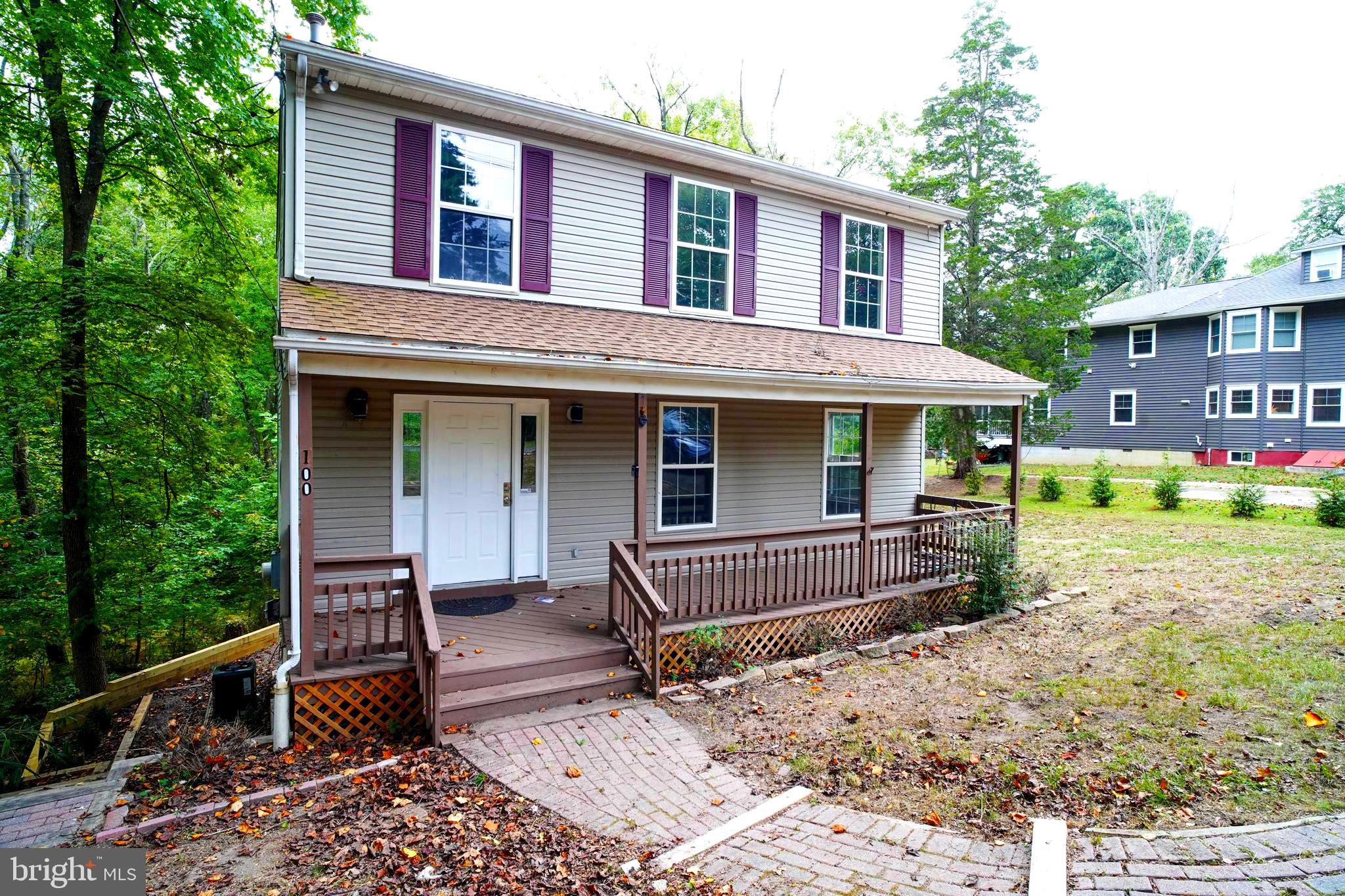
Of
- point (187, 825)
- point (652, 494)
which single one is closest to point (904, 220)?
point (652, 494)

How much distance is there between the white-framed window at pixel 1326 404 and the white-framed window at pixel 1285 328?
5.08 feet

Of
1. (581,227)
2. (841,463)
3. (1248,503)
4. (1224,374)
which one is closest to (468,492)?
(581,227)

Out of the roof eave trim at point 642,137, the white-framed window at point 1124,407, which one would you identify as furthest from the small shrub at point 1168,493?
the white-framed window at point 1124,407

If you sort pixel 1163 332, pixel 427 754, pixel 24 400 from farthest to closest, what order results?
pixel 1163 332 → pixel 24 400 → pixel 427 754

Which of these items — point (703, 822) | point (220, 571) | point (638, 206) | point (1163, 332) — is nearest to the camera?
point (703, 822)

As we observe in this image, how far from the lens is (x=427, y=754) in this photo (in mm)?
4766

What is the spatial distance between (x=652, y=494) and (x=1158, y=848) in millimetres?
6137

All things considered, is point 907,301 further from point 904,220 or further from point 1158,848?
point 1158,848

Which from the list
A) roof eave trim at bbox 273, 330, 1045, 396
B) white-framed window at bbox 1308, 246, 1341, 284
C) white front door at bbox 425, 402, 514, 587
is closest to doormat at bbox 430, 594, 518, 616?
white front door at bbox 425, 402, 514, 587

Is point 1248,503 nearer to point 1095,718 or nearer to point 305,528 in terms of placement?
point 1095,718

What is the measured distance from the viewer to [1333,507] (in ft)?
45.6

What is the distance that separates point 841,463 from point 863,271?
10.3 feet

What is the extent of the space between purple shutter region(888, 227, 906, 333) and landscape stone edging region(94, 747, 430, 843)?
9.33m

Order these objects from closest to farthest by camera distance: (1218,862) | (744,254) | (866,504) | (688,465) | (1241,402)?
1. (1218,862)
2. (866,504)
3. (688,465)
4. (744,254)
5. (1241,402)
